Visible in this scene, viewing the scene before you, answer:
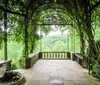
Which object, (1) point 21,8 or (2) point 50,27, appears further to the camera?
(2) point 50,27

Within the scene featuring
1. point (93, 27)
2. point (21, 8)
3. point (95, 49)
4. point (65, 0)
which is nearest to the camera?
point (95, 49)

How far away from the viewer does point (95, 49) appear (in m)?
6.30

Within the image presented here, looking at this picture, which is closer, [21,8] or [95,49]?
[95,49]

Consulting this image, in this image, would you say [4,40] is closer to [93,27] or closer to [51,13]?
[93,27]

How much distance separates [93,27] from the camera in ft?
22.0

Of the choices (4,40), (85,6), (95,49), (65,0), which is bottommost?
(95,49)

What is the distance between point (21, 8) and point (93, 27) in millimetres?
3647

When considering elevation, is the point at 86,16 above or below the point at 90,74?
above

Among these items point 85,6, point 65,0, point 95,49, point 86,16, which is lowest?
point 95,49

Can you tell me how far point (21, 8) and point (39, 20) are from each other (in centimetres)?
490

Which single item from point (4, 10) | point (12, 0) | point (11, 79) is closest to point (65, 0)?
point (12, 0)

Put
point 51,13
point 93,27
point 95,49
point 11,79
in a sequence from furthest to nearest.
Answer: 1. point 51,13
2. point 93,27
3. point 95,49
4. point 11,79

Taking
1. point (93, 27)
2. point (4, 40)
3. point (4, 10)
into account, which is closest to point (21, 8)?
point (4, 10)

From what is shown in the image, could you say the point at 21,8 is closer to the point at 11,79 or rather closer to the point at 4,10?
the point at 4,10
